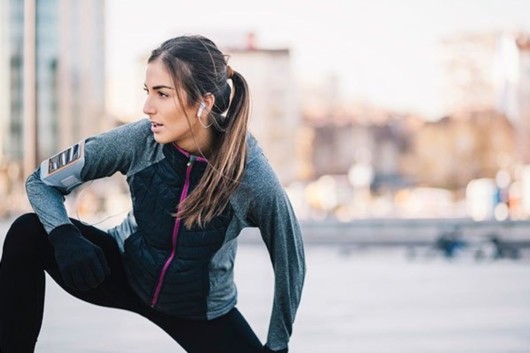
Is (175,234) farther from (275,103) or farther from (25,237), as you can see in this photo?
(275,103)

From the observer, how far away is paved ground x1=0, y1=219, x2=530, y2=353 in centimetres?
530

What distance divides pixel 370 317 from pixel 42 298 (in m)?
4.10

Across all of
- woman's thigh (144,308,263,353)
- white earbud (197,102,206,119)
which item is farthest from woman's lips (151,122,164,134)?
woman's thigh (144,308,263,353)

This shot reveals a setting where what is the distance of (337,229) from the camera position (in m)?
26.2

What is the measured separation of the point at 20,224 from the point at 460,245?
12722 mm

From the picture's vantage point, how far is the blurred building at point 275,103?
86.8m

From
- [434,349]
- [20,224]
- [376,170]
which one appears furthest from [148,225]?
[376,170]

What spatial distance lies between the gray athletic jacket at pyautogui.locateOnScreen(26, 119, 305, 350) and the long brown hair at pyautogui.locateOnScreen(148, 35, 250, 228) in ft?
0.13

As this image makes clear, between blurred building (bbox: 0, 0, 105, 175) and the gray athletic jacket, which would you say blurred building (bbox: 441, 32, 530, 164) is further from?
the gray athletic jacket

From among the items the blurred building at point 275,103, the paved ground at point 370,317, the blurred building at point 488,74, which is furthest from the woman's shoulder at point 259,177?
the blurred building at point 275,103

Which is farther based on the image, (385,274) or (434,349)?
(385,274)

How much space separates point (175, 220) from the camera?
285cm

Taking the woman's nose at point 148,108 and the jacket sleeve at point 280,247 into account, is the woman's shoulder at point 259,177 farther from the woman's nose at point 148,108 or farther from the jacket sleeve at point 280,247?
the woman's nose at point 148,108

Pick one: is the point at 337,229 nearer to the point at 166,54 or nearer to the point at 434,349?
the point at 434,349
